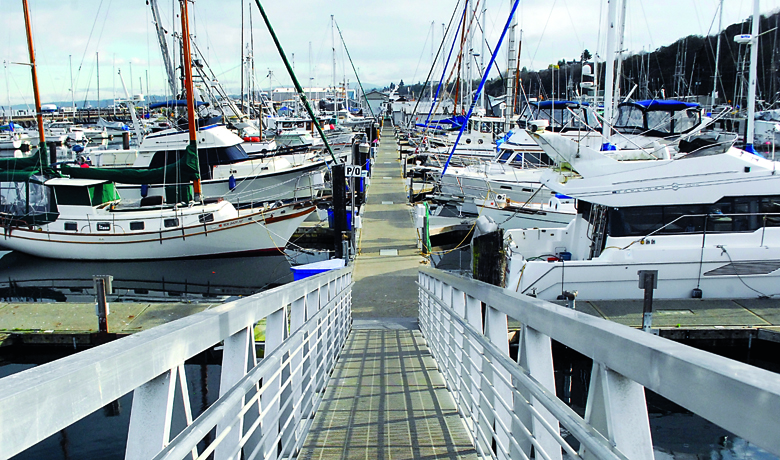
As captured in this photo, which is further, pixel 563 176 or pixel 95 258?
pixel 95 258

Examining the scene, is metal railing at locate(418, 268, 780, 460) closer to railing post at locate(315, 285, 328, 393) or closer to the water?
railing post at locate(315, 285, 328, 393)

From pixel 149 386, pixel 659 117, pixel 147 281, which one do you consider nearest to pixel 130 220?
pixel 147 281

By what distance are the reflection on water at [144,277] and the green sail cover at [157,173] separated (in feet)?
9.70

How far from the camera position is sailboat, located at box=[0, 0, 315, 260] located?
1948cm

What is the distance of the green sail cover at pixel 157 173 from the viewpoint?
1941 cm

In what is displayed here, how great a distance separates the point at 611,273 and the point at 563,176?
2.64m

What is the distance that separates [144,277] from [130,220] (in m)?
2.04

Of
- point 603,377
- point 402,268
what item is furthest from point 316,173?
Answer: point 603,377

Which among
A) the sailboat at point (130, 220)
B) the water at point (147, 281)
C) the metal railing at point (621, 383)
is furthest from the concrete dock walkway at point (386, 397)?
A: the sailboat at point (130, 220)

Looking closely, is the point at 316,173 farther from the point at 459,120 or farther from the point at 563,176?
the point at 563,176

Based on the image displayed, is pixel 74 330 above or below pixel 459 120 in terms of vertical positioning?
below

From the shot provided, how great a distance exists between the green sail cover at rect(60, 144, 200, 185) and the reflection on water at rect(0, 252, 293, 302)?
296cm

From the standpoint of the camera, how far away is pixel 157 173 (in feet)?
64.3

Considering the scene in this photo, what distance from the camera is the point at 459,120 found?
37812mm
